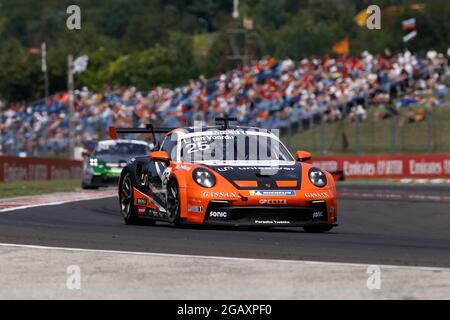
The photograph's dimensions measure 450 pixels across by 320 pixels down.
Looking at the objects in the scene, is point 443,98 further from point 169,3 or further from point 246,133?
point 169,3

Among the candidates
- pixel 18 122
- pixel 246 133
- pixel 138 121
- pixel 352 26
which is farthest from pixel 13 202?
pixel 352 26

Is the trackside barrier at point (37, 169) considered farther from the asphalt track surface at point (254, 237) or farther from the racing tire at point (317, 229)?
the racing tire at point (317, 229)

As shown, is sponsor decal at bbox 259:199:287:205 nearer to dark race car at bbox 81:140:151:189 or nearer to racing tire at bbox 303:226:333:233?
racing tire at bbox 303:226:333:233

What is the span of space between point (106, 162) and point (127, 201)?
12.4m

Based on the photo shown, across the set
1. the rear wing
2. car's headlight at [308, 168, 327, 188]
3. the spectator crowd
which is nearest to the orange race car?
car's headlight at [308, 168, 327, 188]

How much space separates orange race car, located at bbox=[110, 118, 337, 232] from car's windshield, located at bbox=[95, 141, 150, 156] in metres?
13.6

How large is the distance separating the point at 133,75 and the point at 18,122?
33204mm

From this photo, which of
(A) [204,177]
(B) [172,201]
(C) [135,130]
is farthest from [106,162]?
(A) [204,177]

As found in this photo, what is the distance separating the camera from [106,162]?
1067 inches

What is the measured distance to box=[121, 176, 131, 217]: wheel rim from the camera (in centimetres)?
1475

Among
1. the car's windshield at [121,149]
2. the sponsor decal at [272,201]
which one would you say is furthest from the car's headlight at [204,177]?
the car's windshield at [121,149]

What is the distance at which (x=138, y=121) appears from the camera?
4744 centimetres

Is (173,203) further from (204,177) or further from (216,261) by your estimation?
(216,261)

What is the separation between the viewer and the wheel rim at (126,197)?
1475 cm
